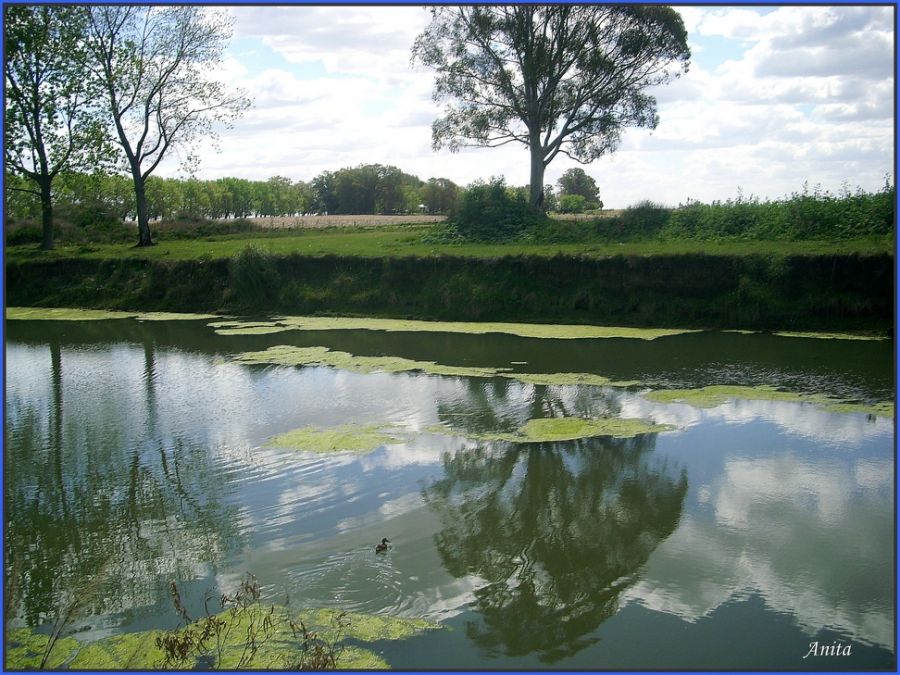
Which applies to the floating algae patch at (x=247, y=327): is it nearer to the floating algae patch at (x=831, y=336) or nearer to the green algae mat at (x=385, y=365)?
the green algae mat at (x=385, y=365)

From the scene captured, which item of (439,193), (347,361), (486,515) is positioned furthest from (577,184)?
(486,515)

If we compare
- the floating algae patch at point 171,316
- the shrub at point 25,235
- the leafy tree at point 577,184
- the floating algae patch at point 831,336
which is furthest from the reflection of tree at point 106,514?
the leafy tree at point 577,184

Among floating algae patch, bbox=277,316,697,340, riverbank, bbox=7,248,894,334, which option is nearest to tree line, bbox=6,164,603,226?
riverbank, bbox=7,248,894,334

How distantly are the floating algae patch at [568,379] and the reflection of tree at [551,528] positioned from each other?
3266 mm

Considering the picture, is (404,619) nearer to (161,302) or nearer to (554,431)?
(554,431)

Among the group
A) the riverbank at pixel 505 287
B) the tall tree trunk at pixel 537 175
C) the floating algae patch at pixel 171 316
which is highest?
the tall tree trunk at pixel 537 175

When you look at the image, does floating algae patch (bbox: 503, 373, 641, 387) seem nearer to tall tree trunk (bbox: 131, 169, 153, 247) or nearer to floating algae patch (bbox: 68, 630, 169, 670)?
floating algae patch (bbox: 68, 630, 169, 670)

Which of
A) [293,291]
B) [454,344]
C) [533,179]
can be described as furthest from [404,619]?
[533,179]

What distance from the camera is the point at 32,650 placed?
5.73 metres

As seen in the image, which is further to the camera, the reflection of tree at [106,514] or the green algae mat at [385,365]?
the green algae mat at [385,365]

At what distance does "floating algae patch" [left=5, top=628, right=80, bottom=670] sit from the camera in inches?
218

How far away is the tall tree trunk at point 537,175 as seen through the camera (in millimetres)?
29219

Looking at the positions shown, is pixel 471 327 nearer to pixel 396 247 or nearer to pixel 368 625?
pixel 396 247

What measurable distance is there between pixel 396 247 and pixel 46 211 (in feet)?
50.1
